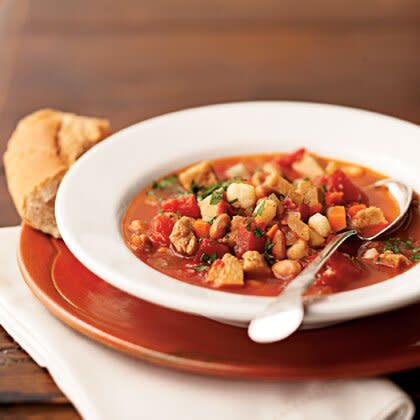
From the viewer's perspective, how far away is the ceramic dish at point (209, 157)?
116 inches

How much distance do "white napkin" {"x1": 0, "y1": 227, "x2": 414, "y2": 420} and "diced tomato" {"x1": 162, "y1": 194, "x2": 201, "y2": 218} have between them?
88cm

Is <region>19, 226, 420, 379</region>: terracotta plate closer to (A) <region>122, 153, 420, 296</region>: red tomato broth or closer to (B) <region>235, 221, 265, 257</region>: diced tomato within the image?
(A) <region>122, 153, 420, 296</region>: red tomato broth

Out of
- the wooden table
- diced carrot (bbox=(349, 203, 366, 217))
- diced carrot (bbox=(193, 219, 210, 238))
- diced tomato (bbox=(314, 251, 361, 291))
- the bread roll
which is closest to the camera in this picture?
diced tomato (bbox=(314, 251, 361, 291))

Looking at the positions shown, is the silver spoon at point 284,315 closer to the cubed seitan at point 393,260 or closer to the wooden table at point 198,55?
the cubed seitan at point 393,260

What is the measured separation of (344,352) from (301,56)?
384 cm

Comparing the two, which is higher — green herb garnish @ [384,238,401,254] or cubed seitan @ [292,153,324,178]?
green herb garnish @ [384,238,401,254]

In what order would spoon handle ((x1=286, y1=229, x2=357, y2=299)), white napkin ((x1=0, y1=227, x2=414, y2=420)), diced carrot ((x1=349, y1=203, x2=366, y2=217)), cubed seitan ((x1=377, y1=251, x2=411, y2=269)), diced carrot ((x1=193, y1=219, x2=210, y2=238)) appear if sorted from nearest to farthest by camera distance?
white napkin ((x1=0, y1=227, x2=414, y2=420)), spoon handle ((x1=286, y1=229, x2=357, y2=299)), cubed seitan ((x1=377, y1=251, x2=411, y2=269)), diced carrot ((x1=193, y1=219, x2=210, y2=238)), diced carrot ((x1=349, y1=203, x2=366, y2=217))

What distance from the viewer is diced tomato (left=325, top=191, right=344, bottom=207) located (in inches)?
152

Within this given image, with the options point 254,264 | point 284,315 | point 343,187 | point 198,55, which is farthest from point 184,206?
point 198,55

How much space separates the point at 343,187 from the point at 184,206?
78 centimetres

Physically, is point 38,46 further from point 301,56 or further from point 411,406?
point 411,406

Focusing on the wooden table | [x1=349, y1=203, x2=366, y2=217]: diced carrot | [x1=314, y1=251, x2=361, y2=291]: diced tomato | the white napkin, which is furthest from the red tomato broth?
the wooden table

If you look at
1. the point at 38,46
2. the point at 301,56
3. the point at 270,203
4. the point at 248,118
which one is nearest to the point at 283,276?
the point at 270,203

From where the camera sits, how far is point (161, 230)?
368 cm
